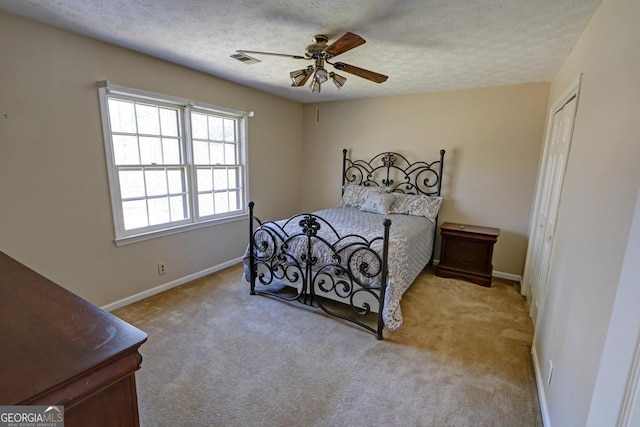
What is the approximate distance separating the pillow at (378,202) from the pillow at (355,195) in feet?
0.61

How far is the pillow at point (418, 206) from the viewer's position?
12.9 feet

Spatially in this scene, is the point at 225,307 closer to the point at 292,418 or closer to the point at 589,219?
the point at 292,418

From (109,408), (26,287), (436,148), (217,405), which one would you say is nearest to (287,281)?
(217,405)

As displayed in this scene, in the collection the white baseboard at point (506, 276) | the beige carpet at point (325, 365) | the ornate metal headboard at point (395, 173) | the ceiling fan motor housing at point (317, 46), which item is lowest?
the beige carpet at point (325, 365)

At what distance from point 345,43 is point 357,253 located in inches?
63.4

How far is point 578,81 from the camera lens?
2.03 metres

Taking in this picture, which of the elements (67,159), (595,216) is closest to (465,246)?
(595,216)

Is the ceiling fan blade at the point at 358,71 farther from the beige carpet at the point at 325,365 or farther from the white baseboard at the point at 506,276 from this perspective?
the white baseboard at the point at 506,276

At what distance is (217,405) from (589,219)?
2.29 metres

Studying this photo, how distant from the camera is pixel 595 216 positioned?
1372 millimetres

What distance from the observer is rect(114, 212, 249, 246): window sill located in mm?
2881

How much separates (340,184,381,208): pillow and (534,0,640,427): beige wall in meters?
2.54

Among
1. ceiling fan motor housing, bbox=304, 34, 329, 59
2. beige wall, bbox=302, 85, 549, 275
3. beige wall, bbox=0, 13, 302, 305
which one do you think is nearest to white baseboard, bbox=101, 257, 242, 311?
beige wall, bbox=0, 13, 302, 305

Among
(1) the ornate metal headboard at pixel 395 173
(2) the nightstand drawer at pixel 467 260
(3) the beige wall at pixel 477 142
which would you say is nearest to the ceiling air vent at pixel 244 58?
(3) the beige wall at pixel 477 142
